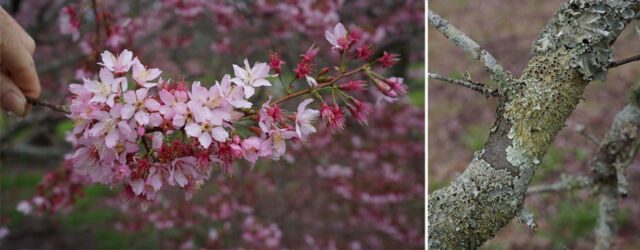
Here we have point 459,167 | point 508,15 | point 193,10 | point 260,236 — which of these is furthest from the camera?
point 508,15

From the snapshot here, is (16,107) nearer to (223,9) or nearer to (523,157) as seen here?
(523,157)

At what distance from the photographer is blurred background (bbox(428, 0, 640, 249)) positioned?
2.23 meters

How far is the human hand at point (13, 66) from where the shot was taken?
0.98 meters

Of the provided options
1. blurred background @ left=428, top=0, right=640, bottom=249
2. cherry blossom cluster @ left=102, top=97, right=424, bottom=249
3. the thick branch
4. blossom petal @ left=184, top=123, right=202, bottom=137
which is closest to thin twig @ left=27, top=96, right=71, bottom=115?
blossom petal @ left=184, top=123, right=202, bottom=137

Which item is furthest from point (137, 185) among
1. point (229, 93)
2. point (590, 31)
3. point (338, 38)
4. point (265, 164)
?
point (265, 164)

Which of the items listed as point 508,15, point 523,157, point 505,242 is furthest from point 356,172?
point 508,15

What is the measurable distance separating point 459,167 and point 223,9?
1.80 meters

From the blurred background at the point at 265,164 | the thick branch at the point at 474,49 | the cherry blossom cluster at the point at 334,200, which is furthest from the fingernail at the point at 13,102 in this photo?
the cherry blossom cluster at the point at 334,200

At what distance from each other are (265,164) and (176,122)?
1.94 meters

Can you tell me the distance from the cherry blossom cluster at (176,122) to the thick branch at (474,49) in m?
0.15

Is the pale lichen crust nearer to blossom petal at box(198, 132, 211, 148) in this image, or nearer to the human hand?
blossom petal at box(198, 132, 211, 148)

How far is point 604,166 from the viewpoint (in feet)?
4.65

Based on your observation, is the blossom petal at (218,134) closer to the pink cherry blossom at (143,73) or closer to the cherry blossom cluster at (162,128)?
the cherry blossom cluster at (162,128)

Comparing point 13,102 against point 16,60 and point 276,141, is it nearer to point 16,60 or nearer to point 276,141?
point 16,60
